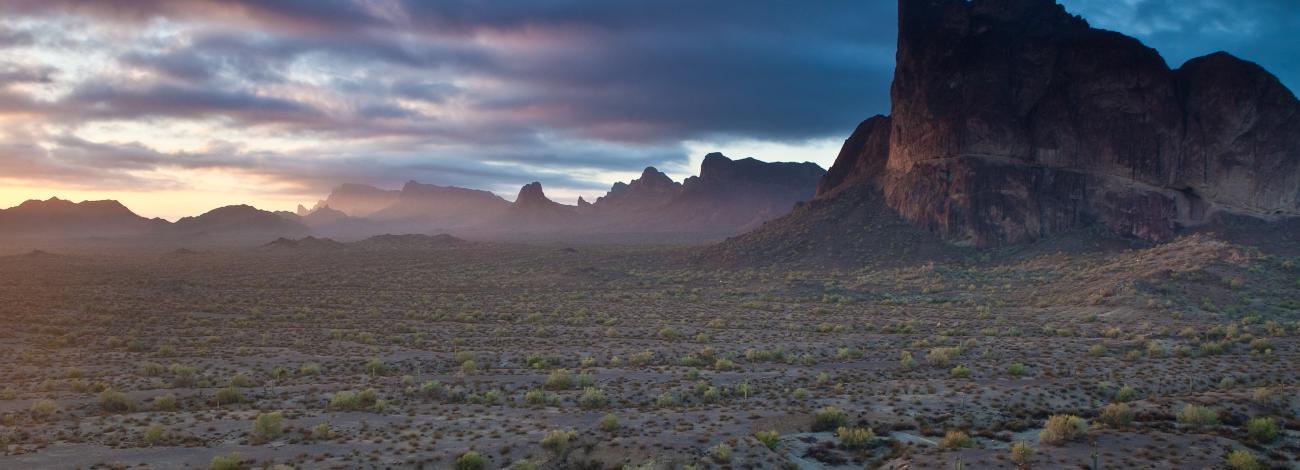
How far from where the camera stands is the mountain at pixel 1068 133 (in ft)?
188

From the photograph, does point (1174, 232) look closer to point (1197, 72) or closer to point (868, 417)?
point (1197, 72)

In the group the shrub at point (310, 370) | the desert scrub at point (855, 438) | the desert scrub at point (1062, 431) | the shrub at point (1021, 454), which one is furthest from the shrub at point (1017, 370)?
the shrub at point (310, 370)

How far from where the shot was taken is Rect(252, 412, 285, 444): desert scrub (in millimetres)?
15938

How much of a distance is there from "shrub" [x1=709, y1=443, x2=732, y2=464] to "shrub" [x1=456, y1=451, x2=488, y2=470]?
467cm

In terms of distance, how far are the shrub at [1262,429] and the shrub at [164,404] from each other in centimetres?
2575

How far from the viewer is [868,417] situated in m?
18.3

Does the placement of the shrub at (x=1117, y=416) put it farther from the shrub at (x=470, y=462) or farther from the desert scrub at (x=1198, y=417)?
the shrub at (x=470, y=462)

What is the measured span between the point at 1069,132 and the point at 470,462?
211ft

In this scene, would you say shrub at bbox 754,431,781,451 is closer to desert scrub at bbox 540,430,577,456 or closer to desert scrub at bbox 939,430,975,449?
desert scrub at bbox 939,430,975,449

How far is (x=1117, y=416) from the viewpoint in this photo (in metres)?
17.0

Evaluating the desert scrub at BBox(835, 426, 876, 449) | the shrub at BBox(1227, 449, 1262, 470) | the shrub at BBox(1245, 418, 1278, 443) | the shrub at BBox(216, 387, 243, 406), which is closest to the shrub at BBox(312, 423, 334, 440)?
the shrub at BBox(216, 387, 243, 406)

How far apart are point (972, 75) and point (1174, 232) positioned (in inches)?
821

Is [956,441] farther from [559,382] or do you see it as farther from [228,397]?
[228,397]

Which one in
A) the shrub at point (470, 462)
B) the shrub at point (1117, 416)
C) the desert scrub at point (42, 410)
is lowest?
the shrub at point (470, 462)
